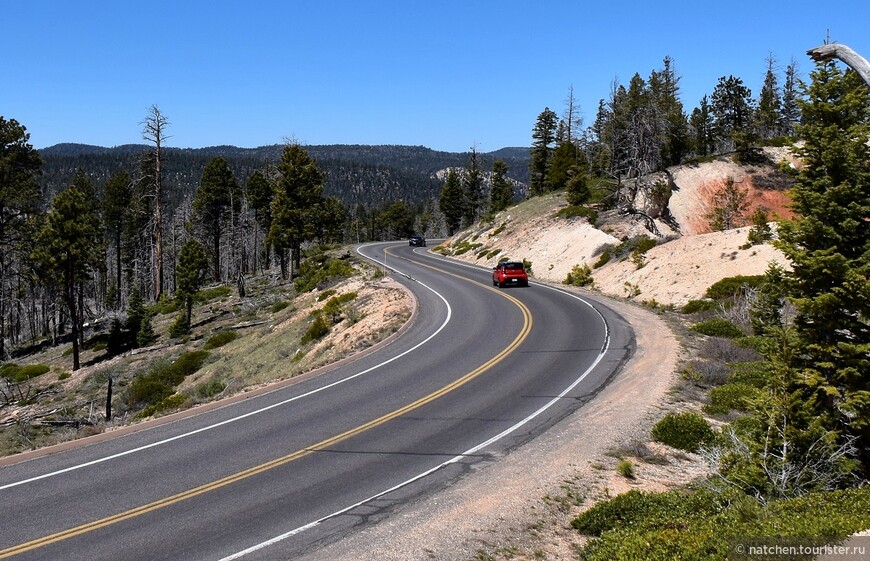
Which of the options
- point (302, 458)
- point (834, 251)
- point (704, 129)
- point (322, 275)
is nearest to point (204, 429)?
point (302, 458)

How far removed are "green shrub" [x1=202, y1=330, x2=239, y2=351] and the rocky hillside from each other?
923 inches

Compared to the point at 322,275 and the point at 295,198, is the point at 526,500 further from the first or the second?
the point at 295,198

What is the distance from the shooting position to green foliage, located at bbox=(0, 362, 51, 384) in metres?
39.2

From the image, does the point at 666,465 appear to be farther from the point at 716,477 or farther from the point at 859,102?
the point at 859,102

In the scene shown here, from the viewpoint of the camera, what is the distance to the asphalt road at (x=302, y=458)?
921cm

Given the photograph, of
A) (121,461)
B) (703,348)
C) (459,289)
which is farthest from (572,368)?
(459,289)

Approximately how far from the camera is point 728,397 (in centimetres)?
1555

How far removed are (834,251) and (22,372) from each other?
47.0 m

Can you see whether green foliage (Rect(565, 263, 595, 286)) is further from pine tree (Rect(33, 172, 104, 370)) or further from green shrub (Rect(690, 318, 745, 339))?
pine tree (Rect(33, 172, 104, 370))

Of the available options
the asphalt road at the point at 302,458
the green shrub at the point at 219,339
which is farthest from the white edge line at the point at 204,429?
the green shrub at the point at 219,339

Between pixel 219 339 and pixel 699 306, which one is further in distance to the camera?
pixel 219 339

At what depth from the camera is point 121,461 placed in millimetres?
12391

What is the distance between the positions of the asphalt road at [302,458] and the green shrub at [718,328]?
12.8 feet

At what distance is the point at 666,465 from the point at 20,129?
43368 mm
